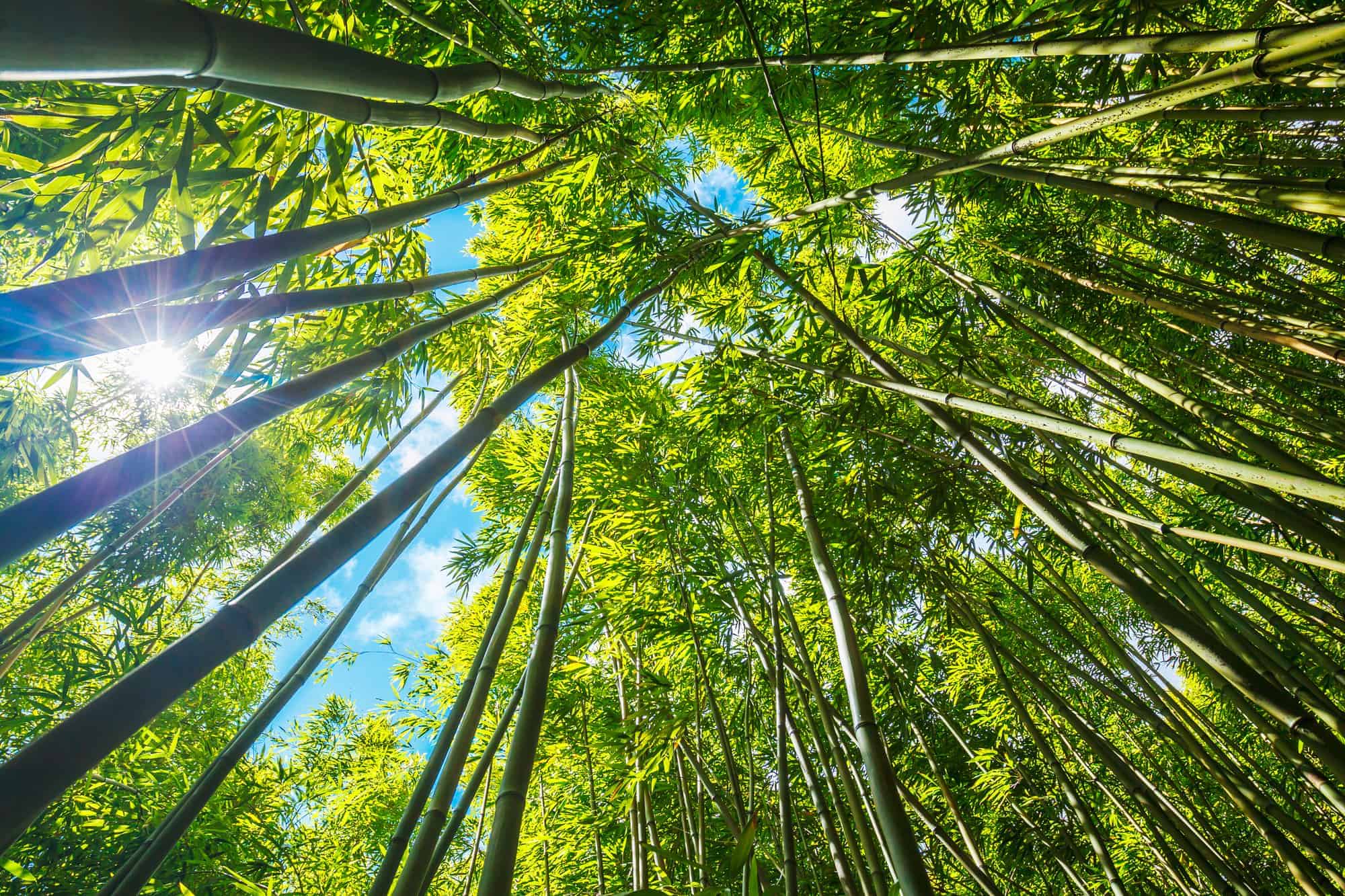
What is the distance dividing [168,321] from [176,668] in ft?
2.68

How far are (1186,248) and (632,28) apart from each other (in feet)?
9.86

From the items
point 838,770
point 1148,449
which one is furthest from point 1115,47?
point 838,770

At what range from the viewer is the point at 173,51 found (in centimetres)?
64

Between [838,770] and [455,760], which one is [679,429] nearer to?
[838,770]

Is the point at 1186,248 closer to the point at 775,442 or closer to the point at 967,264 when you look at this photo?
the point at 967,264

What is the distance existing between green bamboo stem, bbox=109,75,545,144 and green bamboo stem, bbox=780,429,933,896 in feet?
4.28

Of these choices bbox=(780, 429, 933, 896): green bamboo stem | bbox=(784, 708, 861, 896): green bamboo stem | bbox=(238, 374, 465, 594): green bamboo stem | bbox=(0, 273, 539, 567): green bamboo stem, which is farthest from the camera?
bbox=(784, 708, 861, 896): green bamboo stem

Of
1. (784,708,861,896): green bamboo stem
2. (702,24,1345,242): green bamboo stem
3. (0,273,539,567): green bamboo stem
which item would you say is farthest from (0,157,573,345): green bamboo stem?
(784,708,861,896): green bamboo stem

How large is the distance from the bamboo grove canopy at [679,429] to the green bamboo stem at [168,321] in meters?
0.01

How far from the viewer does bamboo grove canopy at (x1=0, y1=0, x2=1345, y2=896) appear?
1001 millimetres

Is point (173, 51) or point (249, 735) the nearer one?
point (173, 51)

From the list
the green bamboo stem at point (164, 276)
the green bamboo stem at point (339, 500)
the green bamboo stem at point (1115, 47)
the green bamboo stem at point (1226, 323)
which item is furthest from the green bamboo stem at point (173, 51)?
the green bamboo stem at point (1226, 323)

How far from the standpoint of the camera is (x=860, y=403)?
8.37 feet

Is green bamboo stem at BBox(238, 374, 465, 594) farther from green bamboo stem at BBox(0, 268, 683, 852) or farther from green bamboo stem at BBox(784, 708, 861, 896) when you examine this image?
green bamboo stem at BBox(784, 708, 861, 896)
